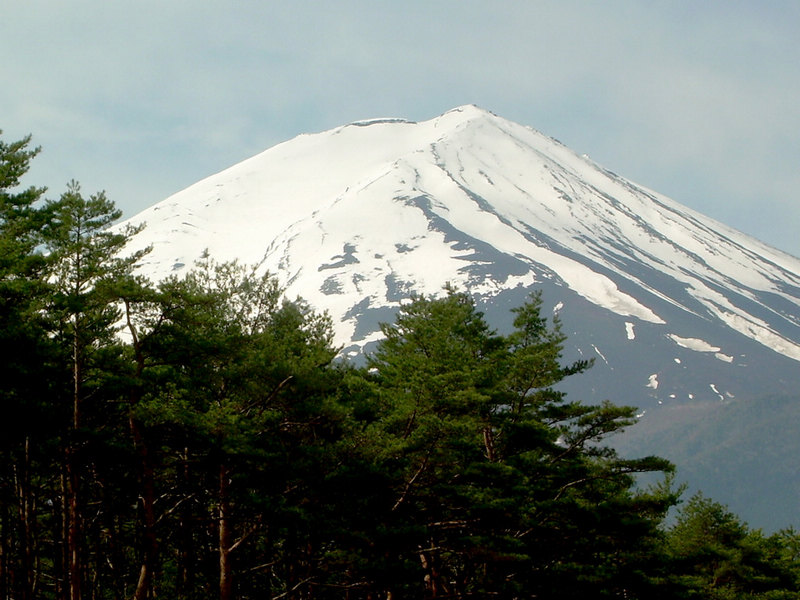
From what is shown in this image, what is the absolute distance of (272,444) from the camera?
61.4 feet

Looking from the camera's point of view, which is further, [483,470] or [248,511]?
[483,470]

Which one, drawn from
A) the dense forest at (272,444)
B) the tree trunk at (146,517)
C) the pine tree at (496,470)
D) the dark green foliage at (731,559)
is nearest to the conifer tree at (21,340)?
the dense forest at (272,444)

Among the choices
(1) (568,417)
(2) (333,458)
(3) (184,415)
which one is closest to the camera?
(3) (184,415)

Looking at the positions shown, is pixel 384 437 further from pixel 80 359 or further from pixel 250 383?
pixel 80 359

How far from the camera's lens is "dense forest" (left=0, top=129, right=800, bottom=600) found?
56.9ft

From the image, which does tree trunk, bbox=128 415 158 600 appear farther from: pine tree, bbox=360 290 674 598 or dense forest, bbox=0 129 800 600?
pine tree, bbox=360 290 674 598

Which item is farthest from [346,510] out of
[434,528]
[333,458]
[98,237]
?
[98,237]

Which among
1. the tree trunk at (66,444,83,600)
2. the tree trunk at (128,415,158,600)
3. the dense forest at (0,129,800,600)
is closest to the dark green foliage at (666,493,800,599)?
the dense forest at (0,129,800,600)

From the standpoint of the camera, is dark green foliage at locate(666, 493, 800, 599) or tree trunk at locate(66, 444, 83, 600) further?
dark green foliage at locate(666, 493, 800, 599)

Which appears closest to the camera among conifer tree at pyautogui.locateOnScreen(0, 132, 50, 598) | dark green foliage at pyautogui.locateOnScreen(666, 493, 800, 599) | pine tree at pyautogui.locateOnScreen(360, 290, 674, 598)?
conifer tree at pyautogui.locateOnScreen(0, 132, 50, 598)

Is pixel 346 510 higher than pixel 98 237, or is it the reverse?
pixel 98 237

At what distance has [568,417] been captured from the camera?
86.2 feet

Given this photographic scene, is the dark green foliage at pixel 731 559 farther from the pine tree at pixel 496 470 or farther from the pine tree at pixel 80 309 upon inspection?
the pine tree at pixel 80 309

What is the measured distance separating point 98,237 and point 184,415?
424cm
